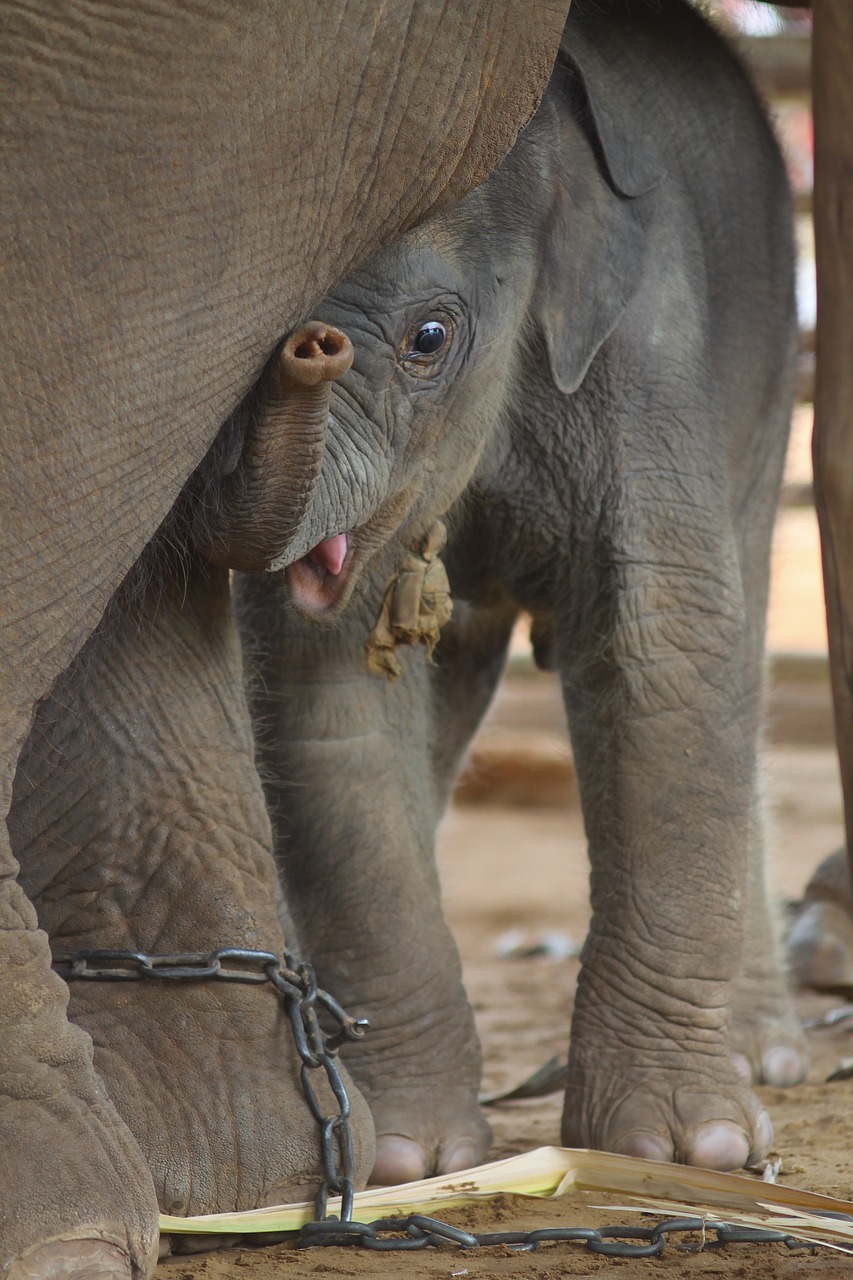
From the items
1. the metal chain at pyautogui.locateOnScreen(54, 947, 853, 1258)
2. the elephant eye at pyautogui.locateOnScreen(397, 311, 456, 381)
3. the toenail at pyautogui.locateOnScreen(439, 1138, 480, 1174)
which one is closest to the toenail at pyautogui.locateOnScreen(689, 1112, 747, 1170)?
the toenail at pyautogui.locateOnScreen(439, 1138, 480, 1174)

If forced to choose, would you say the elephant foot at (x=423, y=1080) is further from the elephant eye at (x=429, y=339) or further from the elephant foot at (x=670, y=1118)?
the elephant eye at (x=429, y=339)

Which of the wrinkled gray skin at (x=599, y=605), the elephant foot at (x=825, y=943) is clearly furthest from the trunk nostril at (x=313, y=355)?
the elephant foot at (x=825, y=943)

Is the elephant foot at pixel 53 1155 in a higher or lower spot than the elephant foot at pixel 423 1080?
higher

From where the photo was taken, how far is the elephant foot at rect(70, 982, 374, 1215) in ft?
6.73

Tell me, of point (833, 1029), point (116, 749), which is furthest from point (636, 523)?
point (833, 1029)

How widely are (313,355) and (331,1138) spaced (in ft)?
2.90

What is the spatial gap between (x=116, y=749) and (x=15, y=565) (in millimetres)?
541

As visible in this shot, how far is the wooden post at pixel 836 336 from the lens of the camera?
7.27 feet

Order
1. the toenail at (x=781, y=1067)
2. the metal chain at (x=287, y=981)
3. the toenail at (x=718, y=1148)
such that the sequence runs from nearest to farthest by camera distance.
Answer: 1. the metal chain at (x=287, y=981)
2. the toenail at (x=718, y=1148)
3. the toenail at (x=781, y=1067)

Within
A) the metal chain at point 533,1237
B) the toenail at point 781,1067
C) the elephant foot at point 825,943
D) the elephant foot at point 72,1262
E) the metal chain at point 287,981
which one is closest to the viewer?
the elephant foot at point 72,1262

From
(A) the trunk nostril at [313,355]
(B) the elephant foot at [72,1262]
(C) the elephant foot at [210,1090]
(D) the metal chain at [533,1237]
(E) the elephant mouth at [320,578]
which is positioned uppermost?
(A) the trunk nostril at [313,355]

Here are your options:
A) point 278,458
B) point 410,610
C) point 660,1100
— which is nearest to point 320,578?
point 410,610

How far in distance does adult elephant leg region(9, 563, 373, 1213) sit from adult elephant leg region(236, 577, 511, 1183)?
50 centimetres

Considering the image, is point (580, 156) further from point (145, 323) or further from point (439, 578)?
point (145, 323)
